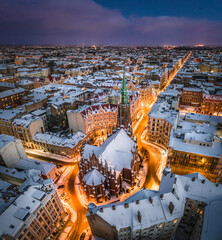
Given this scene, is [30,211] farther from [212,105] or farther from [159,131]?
[212,105]

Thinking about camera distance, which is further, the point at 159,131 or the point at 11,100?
the point at 11,100

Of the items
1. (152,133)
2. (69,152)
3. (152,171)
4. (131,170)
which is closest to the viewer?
(131,170)

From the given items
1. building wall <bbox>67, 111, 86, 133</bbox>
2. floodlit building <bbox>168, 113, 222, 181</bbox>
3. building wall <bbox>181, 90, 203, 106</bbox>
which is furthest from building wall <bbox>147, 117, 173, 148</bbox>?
building wall <bbox>181, 90, 203, 106</bbox>

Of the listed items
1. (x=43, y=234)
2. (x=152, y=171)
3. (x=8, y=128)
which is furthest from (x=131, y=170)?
(x=8, y=128)

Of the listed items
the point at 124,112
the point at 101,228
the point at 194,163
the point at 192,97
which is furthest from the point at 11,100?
the point at 192,97

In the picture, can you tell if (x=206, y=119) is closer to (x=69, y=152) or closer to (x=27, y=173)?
(x=69, y=152)

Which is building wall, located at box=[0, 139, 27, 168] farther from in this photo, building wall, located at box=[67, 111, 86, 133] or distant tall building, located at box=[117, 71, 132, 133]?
distant tall building, located at box=[117, 71, 132, 133]
